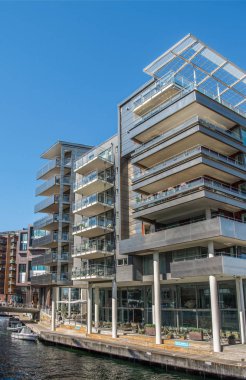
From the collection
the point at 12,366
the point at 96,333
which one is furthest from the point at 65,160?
the point at 12,366

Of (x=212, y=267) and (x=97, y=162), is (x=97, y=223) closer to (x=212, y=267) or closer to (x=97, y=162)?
(x=97, y=162)

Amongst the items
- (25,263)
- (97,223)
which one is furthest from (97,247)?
(25,263)

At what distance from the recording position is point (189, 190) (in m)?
34.3

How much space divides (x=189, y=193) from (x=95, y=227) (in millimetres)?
15152

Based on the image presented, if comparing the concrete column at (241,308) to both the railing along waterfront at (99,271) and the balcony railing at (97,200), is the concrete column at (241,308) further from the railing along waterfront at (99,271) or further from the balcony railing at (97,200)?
the balcony railing at (97,200)

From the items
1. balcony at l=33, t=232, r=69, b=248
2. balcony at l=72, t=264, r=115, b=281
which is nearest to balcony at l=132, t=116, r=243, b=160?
balcony at l=72, t=264, r=115, b=281

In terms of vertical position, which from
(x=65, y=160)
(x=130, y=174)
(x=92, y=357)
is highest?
(x=65, y=160)

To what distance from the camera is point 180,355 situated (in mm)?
28750

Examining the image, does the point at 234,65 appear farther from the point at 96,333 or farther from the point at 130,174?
the point at 96,333

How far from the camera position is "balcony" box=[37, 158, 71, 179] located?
61016 mm

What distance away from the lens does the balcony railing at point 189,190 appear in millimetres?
33281

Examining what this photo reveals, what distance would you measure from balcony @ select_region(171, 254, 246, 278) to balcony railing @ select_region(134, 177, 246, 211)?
5.74m

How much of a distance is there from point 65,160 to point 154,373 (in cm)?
3911

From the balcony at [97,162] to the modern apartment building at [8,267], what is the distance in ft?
309
